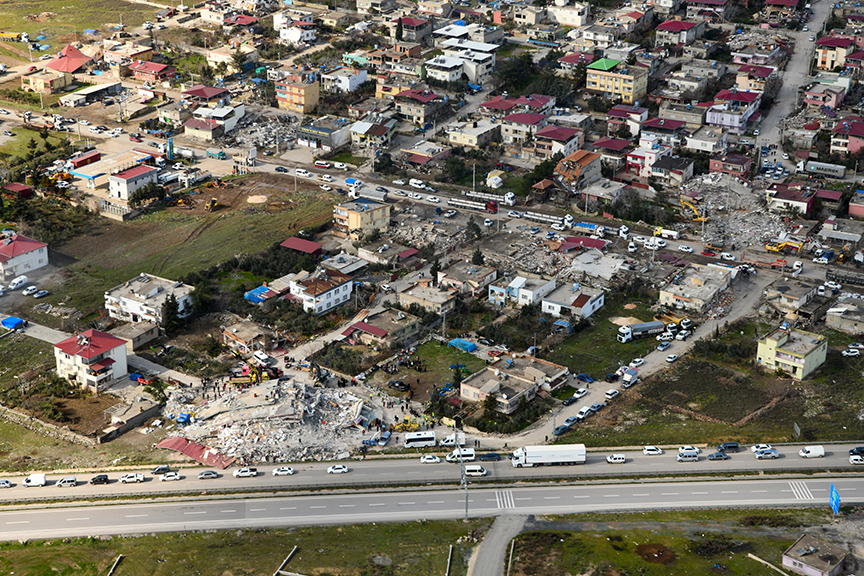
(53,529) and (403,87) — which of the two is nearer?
(53,529)

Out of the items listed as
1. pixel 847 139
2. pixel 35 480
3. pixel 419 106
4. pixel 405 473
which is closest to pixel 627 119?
pixel 847 139

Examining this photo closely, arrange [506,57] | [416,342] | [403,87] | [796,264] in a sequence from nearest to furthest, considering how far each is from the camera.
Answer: [416,342]
[796,264]
[403,87]
[506,57]

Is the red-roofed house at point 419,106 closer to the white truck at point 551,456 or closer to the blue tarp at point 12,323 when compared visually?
the blue tarp at point 12,323

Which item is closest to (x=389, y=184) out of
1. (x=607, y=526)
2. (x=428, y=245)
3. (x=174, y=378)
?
(x=428, y=245)

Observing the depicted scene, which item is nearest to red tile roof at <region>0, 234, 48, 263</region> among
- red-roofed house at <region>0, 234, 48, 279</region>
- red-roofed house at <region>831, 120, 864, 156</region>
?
red-roofed house at <region>0, 234, 48, 279</region>

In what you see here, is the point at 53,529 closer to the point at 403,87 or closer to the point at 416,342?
the point at 416,342

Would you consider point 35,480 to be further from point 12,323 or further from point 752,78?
point 752,78

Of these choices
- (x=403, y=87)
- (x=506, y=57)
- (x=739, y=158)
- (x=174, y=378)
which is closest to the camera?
(x=174, y=378)

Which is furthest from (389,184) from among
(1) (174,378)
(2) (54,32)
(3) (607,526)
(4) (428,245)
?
(2) (54,32)
